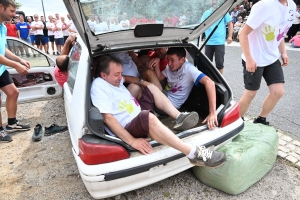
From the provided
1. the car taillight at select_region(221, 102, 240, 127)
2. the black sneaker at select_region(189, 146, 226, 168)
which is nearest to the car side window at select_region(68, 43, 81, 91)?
the black sneaker at select_region(189, 146, 226, 168)

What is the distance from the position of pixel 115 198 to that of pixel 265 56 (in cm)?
224

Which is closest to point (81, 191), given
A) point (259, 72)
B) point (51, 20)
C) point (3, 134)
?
point (3, 134)

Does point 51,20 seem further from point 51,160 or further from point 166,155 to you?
point 166,155

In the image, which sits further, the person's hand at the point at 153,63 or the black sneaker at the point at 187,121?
the person's hand at the point at 153,63

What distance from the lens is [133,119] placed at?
1.97m

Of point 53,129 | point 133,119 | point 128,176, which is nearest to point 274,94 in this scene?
point 133,119

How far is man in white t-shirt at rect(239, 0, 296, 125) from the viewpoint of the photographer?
248 centimetres

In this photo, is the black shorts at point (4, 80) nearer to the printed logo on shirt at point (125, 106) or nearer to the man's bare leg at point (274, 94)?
the printed logo on shirt at point (125, 106)

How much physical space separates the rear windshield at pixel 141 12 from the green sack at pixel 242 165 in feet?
4.34

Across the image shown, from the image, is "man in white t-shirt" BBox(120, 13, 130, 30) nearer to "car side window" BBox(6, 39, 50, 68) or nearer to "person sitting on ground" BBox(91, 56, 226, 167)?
"person sitting on ground" BBox(91, 56, 226, 167)

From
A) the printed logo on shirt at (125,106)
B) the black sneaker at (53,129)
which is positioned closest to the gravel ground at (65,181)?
the black sneaker at (53,129)

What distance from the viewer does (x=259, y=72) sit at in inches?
106

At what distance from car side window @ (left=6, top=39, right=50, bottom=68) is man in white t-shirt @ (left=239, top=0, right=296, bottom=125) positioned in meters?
3.28

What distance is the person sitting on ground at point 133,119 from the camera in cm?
183
